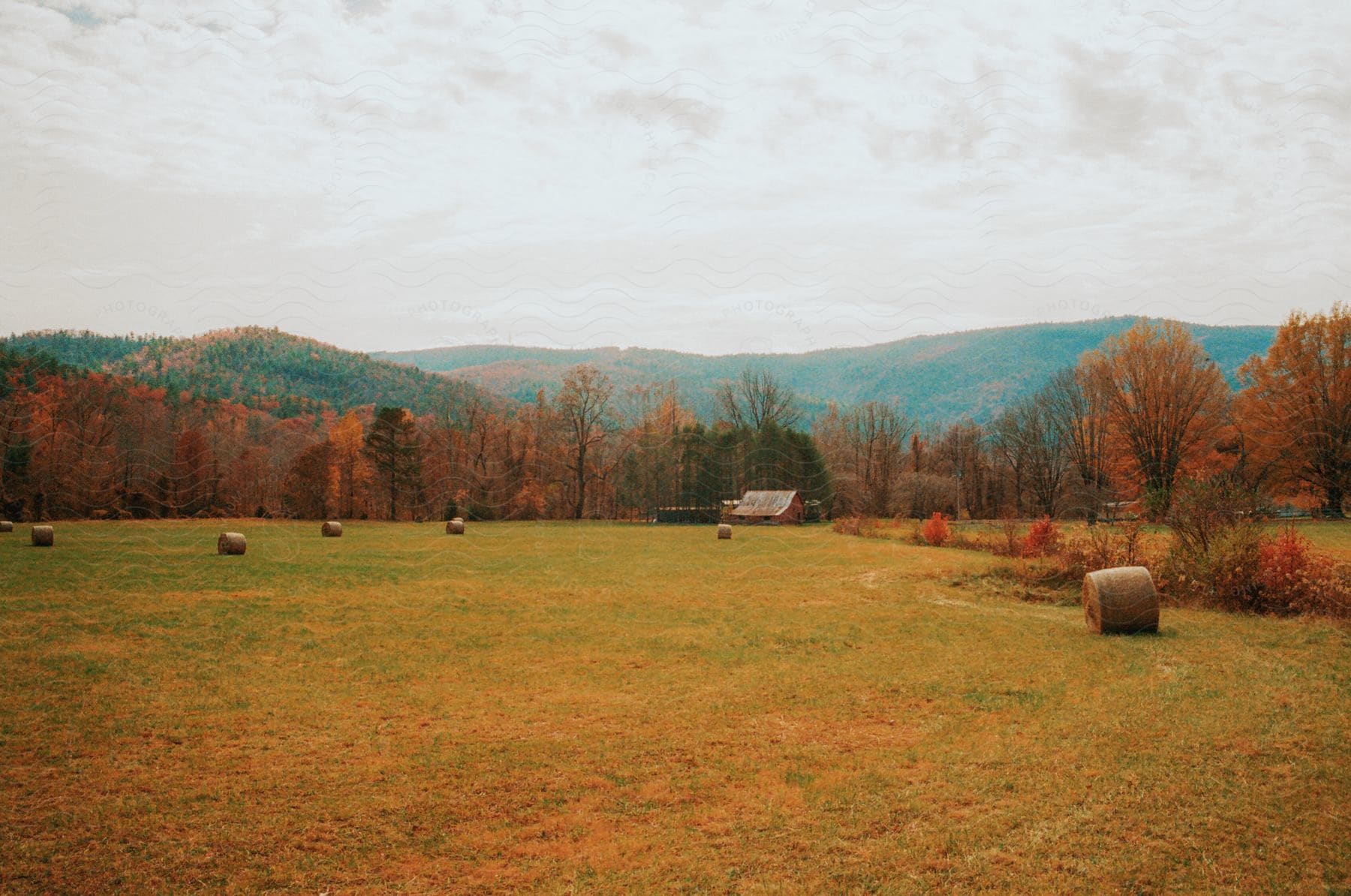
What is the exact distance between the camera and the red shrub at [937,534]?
32.1 metres

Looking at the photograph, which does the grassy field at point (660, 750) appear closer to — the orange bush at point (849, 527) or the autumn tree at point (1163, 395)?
the orange bush at point (849, 527)

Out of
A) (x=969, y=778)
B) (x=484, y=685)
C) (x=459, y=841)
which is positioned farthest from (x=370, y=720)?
(x=969, y=778)

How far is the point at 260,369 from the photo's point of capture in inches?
3927

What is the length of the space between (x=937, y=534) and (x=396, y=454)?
36663mm

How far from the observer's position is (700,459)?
60.1 meters

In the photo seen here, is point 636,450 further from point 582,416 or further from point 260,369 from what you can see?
point 260,369

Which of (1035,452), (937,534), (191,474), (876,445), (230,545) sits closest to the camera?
(230,545)

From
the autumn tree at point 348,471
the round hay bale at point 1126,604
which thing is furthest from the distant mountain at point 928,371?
the round hay bale at point 1126,604

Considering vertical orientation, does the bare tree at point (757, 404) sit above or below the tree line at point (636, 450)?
above

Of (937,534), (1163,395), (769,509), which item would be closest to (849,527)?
(937,534)

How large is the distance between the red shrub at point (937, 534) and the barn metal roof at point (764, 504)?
21.1 metres

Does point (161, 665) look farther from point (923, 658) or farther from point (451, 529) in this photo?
point (451, 529)

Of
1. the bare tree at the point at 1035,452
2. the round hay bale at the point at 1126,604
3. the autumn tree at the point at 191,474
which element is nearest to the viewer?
the round hay bale at the point at 1126,604

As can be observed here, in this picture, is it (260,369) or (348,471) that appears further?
(260,369)
